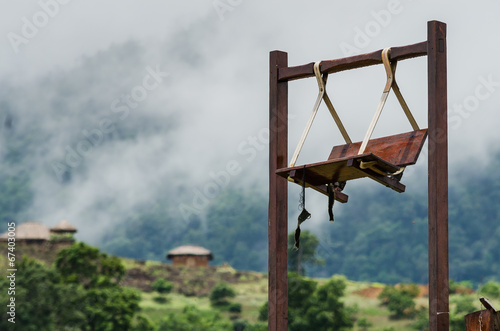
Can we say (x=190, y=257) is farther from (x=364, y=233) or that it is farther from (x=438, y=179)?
(x=438, y=179)

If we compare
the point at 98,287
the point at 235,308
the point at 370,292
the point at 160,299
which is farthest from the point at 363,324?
the point at 98,287

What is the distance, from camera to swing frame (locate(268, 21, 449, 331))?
16.6ft

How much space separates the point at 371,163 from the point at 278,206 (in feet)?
2.64

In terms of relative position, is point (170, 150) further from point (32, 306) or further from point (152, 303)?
point (32, 306)

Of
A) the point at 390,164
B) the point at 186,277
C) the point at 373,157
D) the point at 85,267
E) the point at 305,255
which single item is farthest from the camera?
the point at 186,277

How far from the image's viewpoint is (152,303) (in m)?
59.9

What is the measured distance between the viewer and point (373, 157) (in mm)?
5250

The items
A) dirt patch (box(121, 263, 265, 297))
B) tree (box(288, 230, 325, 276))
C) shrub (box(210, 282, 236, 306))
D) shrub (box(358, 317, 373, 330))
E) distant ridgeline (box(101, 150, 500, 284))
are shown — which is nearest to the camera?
shrub (box(358, 317, 373, 330))

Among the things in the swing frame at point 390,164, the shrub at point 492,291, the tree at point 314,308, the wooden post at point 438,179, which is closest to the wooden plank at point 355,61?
the swing frame at point 390,164

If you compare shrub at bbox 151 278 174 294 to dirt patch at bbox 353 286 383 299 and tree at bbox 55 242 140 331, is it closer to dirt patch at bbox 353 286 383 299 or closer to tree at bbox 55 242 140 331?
tree at bbox 55 242 140 331

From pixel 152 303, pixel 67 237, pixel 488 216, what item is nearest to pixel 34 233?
pixel 67 237

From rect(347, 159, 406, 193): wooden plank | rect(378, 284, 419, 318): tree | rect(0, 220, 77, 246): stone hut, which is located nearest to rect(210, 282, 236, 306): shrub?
rect(378, 284, 419, 318): tree

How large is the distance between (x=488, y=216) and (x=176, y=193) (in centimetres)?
4411

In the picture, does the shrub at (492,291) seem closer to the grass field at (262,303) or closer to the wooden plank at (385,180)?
the grass field at (262,303)
